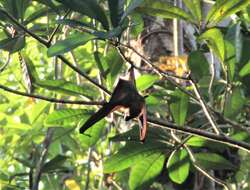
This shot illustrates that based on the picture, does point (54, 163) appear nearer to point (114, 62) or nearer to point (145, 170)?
point (145, 170)

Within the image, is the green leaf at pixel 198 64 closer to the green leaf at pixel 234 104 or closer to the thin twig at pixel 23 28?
the green leaf at pixel 234 104

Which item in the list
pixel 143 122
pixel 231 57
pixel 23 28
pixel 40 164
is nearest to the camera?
pixel 143 122

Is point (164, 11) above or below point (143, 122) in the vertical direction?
above

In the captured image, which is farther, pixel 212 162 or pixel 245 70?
pixel 212 162

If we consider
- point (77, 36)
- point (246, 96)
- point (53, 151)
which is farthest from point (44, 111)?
point (77, 36)

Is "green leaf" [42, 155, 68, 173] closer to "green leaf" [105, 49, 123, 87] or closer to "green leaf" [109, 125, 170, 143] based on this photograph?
"green leaf" [109, 125, 170, 143]

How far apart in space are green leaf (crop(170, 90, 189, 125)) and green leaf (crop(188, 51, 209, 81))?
0.34ft

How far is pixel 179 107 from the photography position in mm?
1314

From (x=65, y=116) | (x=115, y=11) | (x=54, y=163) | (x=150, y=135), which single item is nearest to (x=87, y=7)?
(x=115, y=11)

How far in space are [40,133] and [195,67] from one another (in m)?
0.71

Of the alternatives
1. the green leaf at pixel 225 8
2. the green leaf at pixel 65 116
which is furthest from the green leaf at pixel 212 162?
the green leaf at pixel 225 8

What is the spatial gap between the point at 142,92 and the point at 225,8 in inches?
16.9

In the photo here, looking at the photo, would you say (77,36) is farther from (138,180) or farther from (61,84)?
(138,180)

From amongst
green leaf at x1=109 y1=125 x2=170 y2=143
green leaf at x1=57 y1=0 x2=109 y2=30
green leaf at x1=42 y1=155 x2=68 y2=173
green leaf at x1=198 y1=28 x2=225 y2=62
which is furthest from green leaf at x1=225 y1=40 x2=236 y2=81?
green leaf at x1=42 y1=155 x2=68 y2=173
